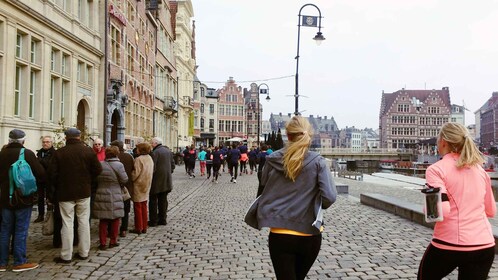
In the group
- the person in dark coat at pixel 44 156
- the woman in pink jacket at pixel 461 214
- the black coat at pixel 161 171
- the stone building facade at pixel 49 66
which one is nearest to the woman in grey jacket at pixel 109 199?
the black coat at pixel 161 171

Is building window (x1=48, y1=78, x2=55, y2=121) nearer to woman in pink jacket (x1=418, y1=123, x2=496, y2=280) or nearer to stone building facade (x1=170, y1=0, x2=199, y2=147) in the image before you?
woman in pink jacket (x1=418, y1=123, x2=496, y2=280)

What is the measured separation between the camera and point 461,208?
3.18m

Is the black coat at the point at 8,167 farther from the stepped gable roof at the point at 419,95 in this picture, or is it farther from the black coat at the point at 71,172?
the stepped gable roof at the point at 419,95

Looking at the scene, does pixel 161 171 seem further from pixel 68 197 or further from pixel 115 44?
pixel 115 44

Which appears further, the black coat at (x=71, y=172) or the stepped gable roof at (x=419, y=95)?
the stepped gable roof at (x=419, y=95)

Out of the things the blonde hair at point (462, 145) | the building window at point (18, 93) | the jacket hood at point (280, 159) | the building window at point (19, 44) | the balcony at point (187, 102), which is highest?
the balcony at point (187, 102)

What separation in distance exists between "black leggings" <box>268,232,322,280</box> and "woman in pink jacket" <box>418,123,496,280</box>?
0.75m

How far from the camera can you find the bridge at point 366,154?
79.9 metres

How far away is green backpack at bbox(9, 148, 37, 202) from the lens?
5906 mm

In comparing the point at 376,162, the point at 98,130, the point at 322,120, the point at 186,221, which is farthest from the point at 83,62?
the point at 322,120

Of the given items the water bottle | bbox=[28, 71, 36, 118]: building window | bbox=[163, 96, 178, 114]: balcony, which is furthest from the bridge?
the water bottle

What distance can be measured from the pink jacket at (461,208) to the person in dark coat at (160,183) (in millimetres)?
6995

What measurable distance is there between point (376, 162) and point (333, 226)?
8438cm

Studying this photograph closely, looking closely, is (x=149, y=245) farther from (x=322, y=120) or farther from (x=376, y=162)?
(x=322, y=120)
